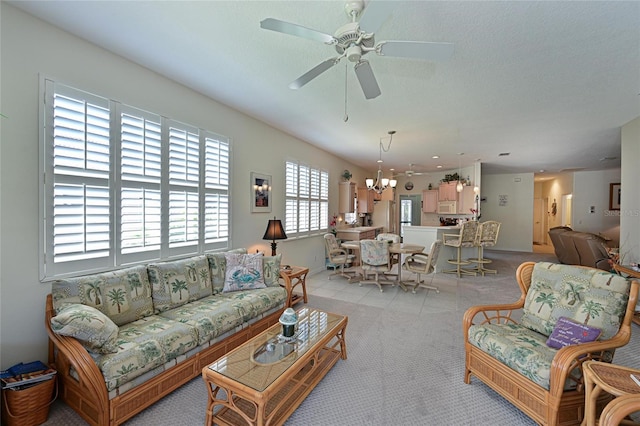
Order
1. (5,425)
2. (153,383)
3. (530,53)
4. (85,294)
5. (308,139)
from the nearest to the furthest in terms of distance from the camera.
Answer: (5,425), (153,383), (85,294), (530,53), (308,139)

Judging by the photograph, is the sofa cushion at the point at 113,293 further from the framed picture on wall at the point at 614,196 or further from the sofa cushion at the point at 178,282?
the framed picture on wall at the point at 614,196

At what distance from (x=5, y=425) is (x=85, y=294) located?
878 mm

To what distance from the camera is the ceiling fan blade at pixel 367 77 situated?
190cm

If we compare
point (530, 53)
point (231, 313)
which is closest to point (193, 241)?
point (231, 313)

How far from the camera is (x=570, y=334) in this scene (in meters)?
1.88

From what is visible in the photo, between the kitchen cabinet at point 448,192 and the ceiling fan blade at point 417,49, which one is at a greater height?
the ceiling fan blade at point 417,49

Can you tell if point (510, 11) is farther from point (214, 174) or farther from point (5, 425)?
point (5, 425)

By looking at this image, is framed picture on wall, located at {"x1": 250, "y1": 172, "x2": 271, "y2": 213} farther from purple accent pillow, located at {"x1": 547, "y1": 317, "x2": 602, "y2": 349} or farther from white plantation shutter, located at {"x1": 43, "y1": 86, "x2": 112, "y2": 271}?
purple accent pillow, located at {"x1": 547, "y1": 317, "x2": 602, "y2": 349}

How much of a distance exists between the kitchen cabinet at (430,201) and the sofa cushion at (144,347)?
28.0ft

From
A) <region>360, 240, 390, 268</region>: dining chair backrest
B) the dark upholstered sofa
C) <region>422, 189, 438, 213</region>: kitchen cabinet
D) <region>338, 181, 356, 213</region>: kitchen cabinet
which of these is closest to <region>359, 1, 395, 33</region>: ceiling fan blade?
<region>360, 240, 390, 268</region>: dining chair backrest

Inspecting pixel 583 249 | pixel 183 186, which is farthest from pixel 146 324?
pixel 583 249

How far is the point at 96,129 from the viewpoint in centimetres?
246

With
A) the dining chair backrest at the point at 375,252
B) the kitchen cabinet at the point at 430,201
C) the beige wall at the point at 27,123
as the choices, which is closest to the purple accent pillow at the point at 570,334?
the dining chair backrest at the point at 375,252

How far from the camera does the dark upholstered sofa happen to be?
5.05 m
